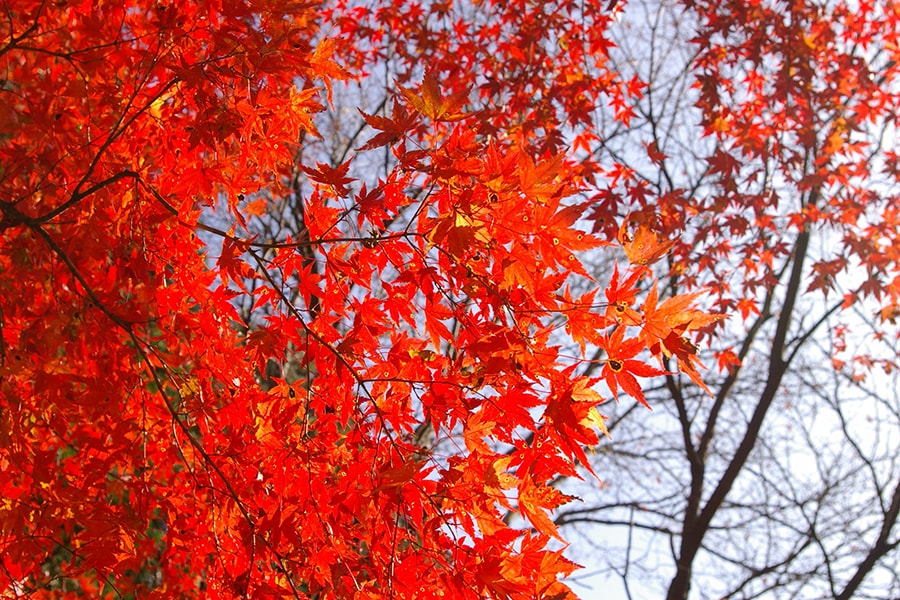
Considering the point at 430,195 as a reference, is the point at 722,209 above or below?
above

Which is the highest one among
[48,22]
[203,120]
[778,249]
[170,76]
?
[778,249]

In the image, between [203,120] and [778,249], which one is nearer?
[203,120]

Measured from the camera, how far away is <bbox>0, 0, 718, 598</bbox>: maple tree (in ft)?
6.22

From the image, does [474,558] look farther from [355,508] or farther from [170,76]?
[170,76]

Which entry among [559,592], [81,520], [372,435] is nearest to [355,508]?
[372,435]

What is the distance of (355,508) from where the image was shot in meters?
2.03

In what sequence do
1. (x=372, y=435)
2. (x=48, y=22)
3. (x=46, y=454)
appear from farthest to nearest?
(x=48, y=22) → (x=46, y=454) → (x=372, y=435)

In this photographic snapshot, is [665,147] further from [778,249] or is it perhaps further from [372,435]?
[372,435]

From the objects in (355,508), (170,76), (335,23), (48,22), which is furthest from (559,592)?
(335,23)

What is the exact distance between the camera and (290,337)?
238 centimetres

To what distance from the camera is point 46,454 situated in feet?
8.94

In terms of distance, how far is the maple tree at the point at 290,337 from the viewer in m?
1.90

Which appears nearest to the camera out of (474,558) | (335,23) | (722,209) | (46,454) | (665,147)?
(474,558)

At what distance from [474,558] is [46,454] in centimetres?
178
